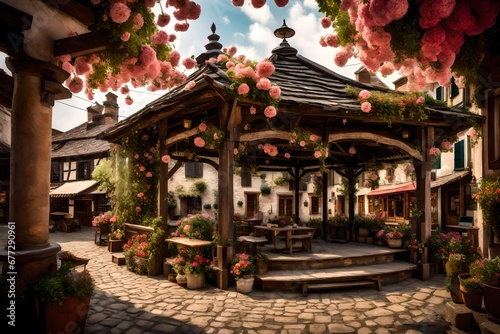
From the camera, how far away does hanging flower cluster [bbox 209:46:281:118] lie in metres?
6.11

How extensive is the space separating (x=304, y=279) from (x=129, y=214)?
6182 mm

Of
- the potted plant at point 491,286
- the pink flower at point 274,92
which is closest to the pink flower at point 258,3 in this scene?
the pink flower at point 274,92

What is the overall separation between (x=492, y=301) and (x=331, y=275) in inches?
121

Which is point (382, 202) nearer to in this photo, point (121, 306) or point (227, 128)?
point (227, 128)

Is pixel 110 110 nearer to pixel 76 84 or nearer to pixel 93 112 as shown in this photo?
pixel 93 112

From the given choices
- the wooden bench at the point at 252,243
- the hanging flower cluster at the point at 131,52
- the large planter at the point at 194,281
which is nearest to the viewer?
the hanging flower cluster at the point at 131,52

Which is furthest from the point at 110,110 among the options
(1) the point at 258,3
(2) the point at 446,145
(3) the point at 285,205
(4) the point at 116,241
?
(1) the point at 258,3

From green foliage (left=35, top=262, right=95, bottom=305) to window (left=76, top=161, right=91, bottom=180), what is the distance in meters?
21.4

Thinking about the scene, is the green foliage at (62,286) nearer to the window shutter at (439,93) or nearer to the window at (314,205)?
the window shutter at (439,93)

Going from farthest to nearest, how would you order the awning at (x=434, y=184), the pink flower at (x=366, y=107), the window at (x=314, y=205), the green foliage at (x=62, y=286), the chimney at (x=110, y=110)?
the chimney at (x=110, y=110), the window at (x=314, y=205), the awning at (x=434, y=184), the pink flower at (x=366, y=107), the green foliage at (x=62, y=286)

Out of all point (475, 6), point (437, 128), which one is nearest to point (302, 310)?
point (475, 6)

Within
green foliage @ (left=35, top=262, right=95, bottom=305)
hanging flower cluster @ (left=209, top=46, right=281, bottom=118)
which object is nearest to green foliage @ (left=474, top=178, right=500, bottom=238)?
hanging flower cluster @ (left=209, top=46, right=281, bottom=118)

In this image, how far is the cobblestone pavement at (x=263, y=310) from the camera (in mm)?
4758

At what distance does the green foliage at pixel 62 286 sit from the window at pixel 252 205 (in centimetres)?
2170
